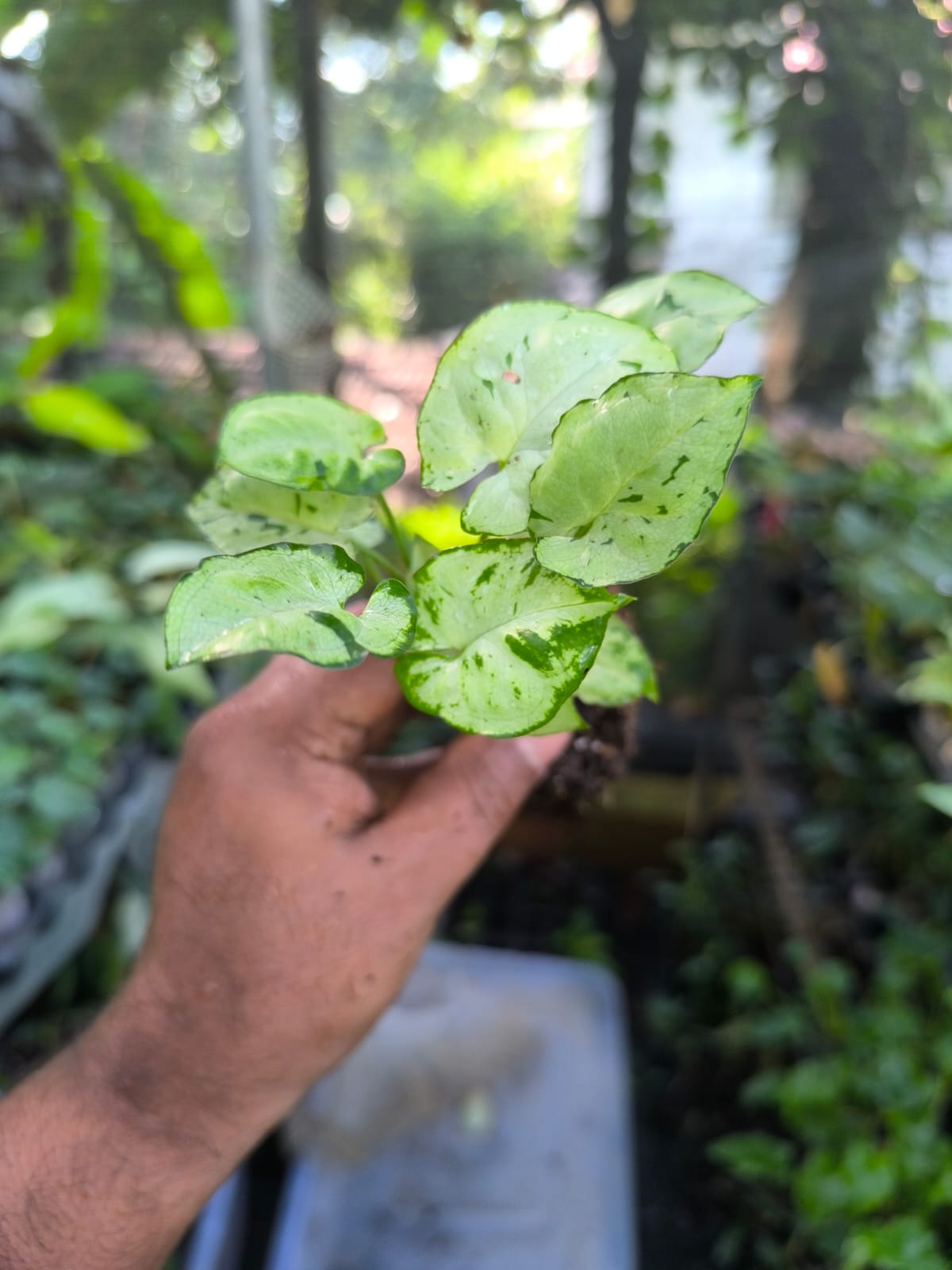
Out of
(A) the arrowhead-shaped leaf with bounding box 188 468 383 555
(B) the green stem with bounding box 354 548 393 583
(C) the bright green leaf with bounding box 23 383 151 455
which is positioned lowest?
(C) the bright green leaf with bounding box 23 383 151 455

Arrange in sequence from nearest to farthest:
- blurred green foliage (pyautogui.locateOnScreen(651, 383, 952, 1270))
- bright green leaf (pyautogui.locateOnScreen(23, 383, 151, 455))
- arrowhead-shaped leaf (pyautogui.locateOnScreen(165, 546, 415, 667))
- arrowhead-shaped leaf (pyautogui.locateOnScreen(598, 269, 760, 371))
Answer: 1. arrowhead-shaped leaf (pyautogui.locateOnScreen(165, 546, 415, 667))
2. arrowhead-shaped leaf (pyautogui.locateOnScreen(598, 269, 760, 371))
3. blurred green foliage (pyautogui.locateOnScreen(651, 383, 952, 1270))
4. bright green leaf (pyautogui.locateOnScreen(23, 383, 151, 455))

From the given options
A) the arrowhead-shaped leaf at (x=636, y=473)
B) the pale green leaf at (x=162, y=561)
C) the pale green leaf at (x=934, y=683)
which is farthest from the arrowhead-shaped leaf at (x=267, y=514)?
the pale green leaf at (x=162, y=561)

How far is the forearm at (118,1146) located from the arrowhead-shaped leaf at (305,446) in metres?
0.34

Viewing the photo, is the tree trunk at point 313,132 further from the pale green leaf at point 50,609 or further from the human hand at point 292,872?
the human hand at point 292,872

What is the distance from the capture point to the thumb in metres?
0.52

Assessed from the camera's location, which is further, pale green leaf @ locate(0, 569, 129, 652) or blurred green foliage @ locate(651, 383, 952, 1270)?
pale green leaf @ locate(0, 569, 129, 652)

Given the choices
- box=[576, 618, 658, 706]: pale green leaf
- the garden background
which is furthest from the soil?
box=[576, 618, 658, 706]: pale green leaf

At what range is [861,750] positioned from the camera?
110 cm

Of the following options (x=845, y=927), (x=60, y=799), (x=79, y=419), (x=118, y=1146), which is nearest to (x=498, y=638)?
(x=118, y=1146)

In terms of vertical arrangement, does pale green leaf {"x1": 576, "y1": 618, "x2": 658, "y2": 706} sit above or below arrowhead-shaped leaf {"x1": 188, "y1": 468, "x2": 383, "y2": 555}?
below

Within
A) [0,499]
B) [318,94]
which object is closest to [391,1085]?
[0,499]

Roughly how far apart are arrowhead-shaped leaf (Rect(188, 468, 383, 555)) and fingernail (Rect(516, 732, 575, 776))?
6.8 inches

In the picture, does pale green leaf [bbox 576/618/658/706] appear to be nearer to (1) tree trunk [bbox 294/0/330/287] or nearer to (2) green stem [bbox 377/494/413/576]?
(2) green stem [bbox 377/494/413/576]

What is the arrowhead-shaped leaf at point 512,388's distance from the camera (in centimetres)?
40
